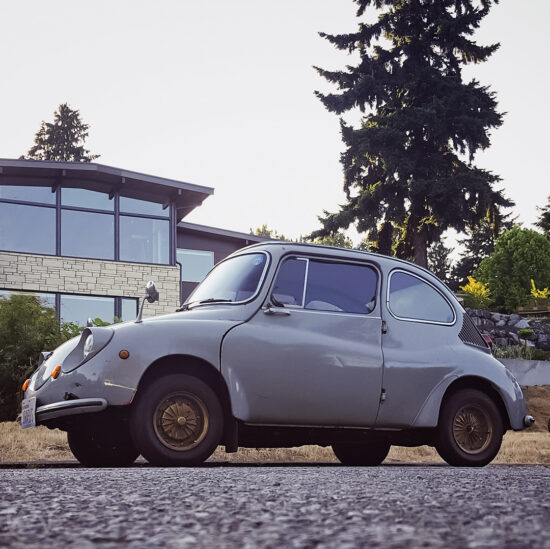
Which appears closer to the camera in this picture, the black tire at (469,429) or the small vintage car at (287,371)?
the small vintage car at (287,371)

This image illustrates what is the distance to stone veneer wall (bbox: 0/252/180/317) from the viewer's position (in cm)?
2520

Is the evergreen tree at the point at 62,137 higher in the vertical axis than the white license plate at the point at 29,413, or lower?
higher

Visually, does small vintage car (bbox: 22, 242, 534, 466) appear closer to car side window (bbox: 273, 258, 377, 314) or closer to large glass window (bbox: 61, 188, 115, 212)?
car side window (bbox: 273, 258, 377, 314)

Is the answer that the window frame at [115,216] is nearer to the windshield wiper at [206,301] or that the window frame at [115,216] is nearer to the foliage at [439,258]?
the windshield wiper at [206,301]

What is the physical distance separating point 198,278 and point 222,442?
23717 mm

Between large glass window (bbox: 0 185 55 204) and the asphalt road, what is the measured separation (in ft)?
71.7

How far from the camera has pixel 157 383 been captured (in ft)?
22.1

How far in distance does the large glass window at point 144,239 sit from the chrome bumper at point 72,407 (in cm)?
2025

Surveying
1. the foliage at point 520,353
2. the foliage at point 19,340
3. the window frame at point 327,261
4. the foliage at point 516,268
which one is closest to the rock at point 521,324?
the foliage at point 520,353

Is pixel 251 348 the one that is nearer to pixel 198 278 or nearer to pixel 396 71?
pixel 198 278

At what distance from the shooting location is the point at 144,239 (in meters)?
27.8

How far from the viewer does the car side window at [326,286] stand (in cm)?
763

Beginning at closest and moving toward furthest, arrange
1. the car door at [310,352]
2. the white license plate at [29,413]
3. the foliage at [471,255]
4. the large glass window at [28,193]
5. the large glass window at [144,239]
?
the car door at [310,352]
the white license plate at [29,413]
the large glass window at [28,193]
the large glass window at [144,239]
the foliage at [471,255]

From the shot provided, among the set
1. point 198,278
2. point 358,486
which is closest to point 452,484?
point 358,486
